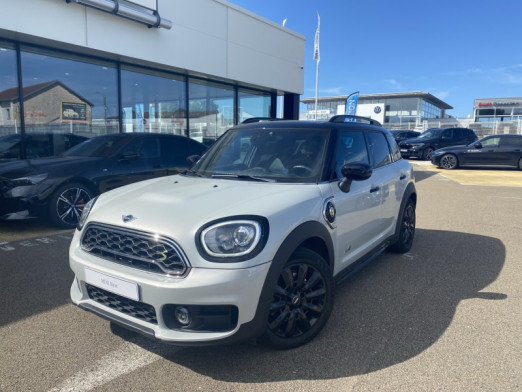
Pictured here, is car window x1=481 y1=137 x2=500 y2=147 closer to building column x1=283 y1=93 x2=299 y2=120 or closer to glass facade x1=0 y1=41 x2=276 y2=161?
building column x1=283 y1=93 x2=299 y2=120

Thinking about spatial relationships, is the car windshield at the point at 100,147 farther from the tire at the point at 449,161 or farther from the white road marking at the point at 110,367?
the tire at the point at 449,161

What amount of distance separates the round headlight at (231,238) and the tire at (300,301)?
36cm

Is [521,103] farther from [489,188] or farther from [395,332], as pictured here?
[395,332]

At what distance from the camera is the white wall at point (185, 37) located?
8039 millimetres

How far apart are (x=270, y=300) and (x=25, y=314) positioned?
7.10 ft

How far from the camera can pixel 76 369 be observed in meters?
2.52

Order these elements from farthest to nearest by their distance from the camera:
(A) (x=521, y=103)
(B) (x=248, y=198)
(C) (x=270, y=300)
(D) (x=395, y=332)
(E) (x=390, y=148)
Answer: (A) (x=521, y=103) → (E) (x=390, y=148) → (D) (x=395, y=332) → (B) (x=248, y=198) → (C) (x=270, y=300)

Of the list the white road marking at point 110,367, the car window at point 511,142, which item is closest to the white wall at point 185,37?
the white road marking at point 110,367

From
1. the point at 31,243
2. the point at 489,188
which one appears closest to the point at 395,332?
the point at 31,243

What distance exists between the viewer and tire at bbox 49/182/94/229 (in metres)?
5.84

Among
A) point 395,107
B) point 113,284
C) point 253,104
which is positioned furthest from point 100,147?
point 395,107

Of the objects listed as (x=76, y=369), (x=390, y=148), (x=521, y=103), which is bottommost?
(x=76, y=369)

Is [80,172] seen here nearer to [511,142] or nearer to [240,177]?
[240,177]

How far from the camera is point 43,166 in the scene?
5.88m
